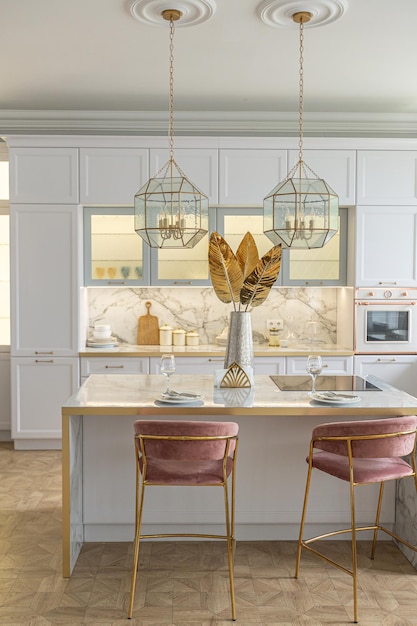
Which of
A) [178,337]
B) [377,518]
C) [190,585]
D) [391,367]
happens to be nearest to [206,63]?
[178,337]

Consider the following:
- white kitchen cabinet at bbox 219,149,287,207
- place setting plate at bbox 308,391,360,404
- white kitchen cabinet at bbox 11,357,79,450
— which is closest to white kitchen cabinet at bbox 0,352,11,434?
white kitchen cabinet at bbox 11,357,79,450

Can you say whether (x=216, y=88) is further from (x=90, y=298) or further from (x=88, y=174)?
(x=90, y=298)

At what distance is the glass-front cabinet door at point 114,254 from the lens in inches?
224

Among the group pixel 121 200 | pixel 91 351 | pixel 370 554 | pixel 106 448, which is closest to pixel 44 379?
pixel 91 351

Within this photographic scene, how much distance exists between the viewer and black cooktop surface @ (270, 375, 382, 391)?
3.64 meters

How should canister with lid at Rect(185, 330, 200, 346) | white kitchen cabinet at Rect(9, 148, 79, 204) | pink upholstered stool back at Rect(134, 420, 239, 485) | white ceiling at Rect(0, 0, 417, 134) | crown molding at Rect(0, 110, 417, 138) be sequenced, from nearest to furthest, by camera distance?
pink upholstered stool back at Rect(134, 420, 239, 485), white ceiling at Rect(0, 0, 417, 134), white kitchen cabinet at Rect(9, 148, 79, 204), crown molding at Rect(0, 110, 417, 138), canister with lid at Rect(185, 330, 200, 346)

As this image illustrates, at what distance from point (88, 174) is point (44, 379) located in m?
1.74

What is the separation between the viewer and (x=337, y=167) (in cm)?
557

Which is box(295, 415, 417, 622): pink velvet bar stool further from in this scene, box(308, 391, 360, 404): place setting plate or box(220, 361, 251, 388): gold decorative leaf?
box(220, 361, 251, 388): gold decorative leaf

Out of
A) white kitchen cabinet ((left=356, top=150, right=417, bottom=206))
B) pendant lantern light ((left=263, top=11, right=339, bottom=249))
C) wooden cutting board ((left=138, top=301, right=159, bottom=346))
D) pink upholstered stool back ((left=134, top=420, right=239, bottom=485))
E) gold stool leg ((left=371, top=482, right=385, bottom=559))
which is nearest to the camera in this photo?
pink upholstered stool back ((left=134, top=420, right=239, bottom=485))

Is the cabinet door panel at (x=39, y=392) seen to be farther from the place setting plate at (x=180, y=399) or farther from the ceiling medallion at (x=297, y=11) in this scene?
the ceiling medallion at (x=297, y=11)

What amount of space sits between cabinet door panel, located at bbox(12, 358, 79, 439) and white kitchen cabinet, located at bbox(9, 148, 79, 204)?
136cm

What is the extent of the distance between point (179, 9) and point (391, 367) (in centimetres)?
336

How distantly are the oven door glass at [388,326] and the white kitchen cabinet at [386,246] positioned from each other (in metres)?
0.25
